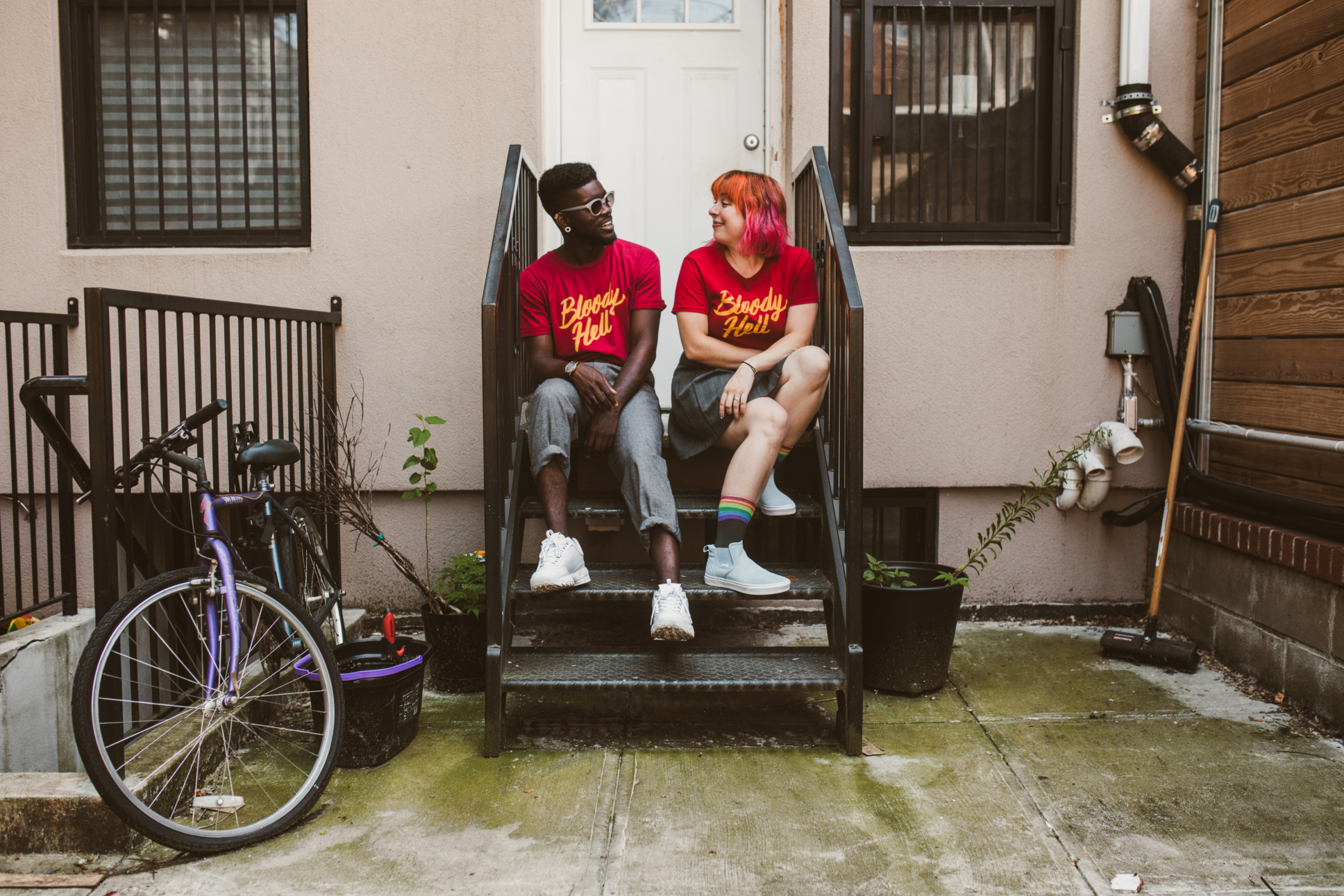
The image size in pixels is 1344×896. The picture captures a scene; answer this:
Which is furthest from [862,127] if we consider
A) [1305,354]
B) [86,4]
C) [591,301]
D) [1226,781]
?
[86,4]

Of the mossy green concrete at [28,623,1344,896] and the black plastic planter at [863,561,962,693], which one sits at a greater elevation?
the black plastic planter at [863,561,962,693]

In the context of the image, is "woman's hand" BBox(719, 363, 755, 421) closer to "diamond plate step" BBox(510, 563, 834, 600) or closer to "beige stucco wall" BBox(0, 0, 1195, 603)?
"diamond plate step" BBox(510, 563, 834, 600)

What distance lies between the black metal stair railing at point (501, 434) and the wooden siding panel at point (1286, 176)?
2.70 metres

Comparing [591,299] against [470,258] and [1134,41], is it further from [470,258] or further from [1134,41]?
[1134,41]

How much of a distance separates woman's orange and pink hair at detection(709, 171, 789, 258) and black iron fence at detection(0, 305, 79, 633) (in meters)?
2.41

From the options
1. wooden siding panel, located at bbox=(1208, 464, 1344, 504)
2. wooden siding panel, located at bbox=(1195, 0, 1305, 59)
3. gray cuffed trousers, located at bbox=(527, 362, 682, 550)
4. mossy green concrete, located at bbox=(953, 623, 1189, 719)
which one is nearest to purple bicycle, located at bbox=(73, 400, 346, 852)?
gray cuffed trousers, located at bbox=(527, 362, 682, 550)

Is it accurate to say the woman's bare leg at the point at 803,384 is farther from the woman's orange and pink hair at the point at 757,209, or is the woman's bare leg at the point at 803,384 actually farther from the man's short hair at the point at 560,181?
the man's short hair at the point at 560,181

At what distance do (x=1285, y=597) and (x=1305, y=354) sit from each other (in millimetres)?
836

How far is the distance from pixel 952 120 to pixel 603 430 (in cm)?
215

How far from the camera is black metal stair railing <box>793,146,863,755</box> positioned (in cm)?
261

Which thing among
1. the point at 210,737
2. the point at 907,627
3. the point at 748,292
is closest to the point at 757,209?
the point at 748,292

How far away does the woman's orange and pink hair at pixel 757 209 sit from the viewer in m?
3.02

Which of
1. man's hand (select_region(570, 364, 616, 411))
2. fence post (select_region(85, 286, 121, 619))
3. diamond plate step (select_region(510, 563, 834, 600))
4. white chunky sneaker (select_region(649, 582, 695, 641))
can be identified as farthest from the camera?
man's hand (select_region(570, 364, 616, 411))

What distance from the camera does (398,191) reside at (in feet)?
11.9
